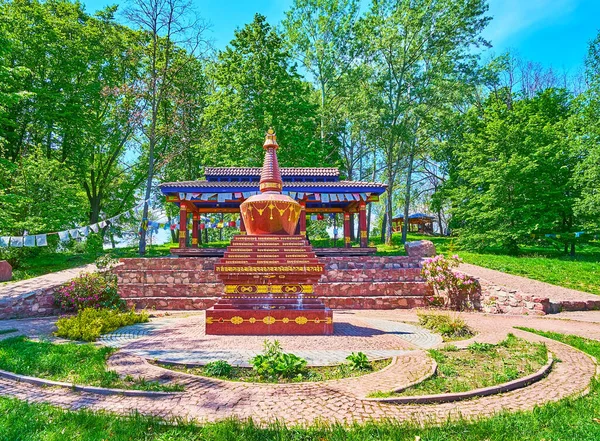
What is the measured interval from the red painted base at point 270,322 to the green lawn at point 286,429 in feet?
15.3

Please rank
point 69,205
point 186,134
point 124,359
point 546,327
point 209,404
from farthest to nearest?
point 186,134, point 69,205, point 546,327, point 124,359, point 209,404

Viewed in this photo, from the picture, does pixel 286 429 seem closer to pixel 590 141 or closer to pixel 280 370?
pixel 280 370

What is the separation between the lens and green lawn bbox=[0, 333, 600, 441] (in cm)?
335

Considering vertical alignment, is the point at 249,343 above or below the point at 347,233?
below

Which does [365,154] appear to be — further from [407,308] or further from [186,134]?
[407,308]

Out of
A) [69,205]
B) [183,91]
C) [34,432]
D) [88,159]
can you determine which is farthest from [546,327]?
[88,159]

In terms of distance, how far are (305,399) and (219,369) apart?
5.18ft

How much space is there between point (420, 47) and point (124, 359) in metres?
31.0

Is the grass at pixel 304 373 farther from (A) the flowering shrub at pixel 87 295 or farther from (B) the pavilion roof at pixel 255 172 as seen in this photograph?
(B) the pavilion roof at pixel 255 172

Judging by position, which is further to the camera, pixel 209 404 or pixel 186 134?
pixel 186 134

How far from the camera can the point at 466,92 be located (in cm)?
3017

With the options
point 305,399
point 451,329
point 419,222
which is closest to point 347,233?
point 451,329

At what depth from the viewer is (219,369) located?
5.31 metres

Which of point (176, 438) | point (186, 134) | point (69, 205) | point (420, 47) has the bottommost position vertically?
point (176, 438)
